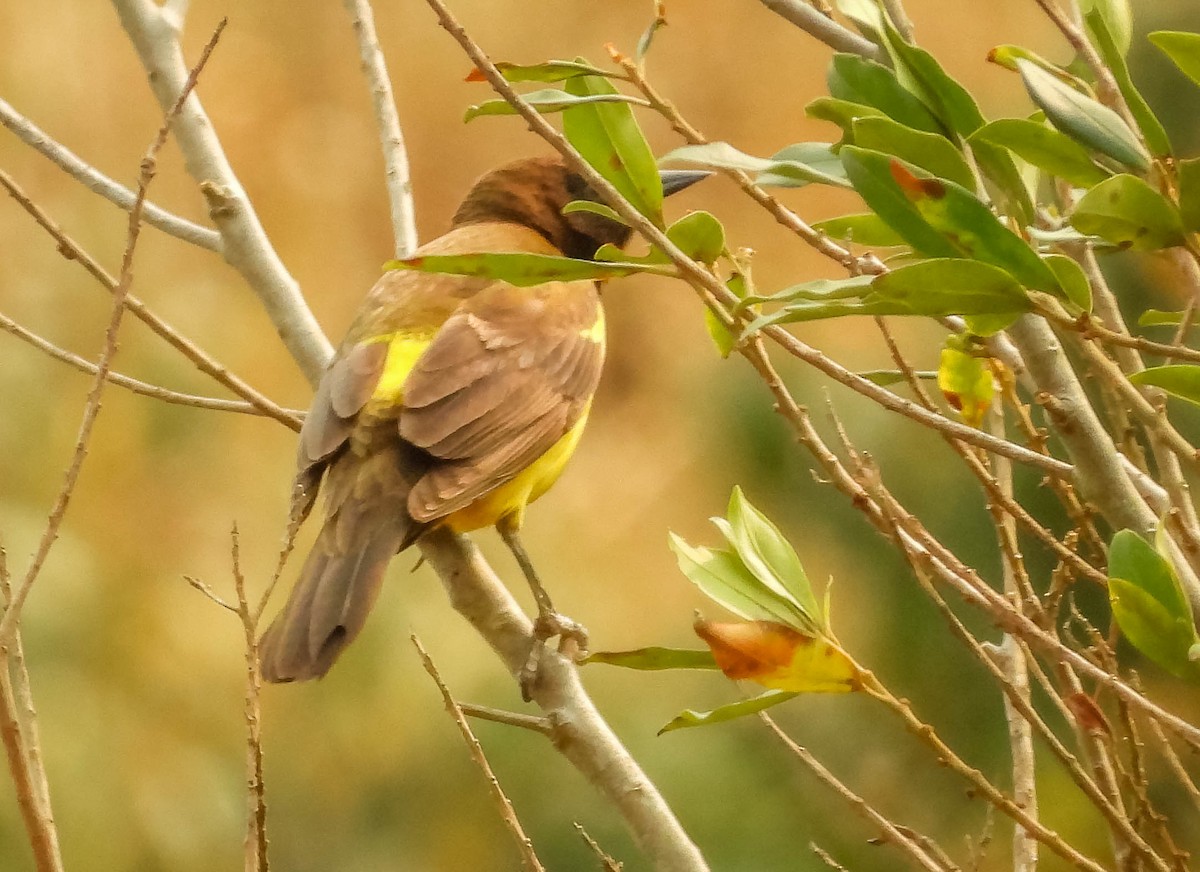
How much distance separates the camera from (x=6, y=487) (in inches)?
104

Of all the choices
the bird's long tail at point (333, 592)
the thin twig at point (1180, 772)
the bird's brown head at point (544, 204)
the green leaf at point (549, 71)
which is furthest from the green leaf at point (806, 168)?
the bird's brown head at point (544, 204)

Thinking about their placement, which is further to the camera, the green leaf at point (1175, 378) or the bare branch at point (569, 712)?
the bare branch at point (569, 712)

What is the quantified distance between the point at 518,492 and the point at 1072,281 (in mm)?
1021

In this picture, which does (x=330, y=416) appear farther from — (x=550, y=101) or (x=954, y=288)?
(x=954, y=288)

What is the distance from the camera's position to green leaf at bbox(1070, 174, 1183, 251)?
0.57 meters

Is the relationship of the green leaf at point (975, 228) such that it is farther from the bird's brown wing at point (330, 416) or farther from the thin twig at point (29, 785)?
the bird's brown wing at point (330, 416)

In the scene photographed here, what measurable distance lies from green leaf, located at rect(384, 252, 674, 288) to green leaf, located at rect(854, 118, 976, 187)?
0.38 feet

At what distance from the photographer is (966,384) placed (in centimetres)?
92

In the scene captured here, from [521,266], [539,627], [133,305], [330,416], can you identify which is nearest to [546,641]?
[539,627]

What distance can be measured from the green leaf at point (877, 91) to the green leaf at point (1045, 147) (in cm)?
4

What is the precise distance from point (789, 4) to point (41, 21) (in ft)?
9.55

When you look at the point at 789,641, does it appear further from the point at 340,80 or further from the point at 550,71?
the point at 340,80

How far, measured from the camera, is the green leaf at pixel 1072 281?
59 centimetres

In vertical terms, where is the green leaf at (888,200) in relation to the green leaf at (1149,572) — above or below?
above
